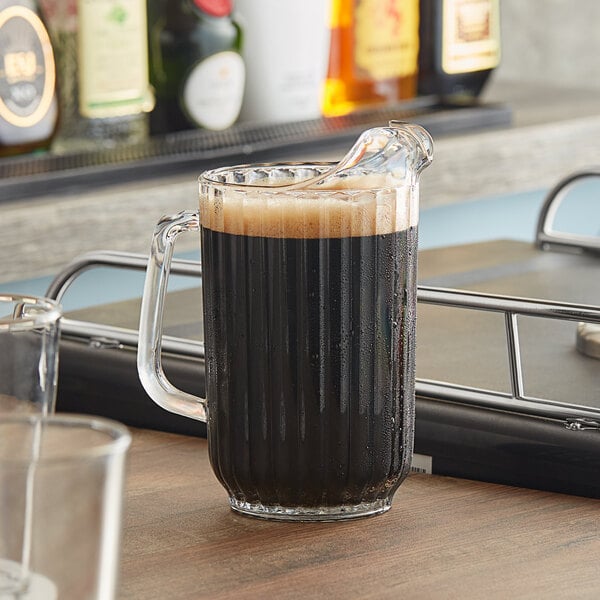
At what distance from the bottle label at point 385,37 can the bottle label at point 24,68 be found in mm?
461

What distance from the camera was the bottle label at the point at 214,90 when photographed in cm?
143

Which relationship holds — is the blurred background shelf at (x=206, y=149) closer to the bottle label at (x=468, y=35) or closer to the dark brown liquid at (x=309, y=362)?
the bottle label at (x=468, y=35)

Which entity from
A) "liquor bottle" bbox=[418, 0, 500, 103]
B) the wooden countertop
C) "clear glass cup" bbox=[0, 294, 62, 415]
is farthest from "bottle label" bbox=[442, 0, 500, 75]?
"clear glass cup" bbox=[0, 294, 62, 415]

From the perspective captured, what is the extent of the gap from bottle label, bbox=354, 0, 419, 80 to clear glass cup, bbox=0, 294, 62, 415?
4.00ft

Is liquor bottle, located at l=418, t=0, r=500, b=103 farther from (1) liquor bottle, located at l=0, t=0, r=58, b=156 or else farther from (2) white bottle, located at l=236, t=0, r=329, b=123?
(1) liquor bottle, located at l=0, t=0, r=58, b=156

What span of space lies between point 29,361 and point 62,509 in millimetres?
135

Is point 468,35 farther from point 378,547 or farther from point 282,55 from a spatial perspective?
point 378,547

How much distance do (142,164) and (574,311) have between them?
859mm

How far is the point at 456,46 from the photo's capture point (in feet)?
5.66

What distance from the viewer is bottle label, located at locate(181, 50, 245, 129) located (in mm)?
1428

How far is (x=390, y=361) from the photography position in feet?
1.68

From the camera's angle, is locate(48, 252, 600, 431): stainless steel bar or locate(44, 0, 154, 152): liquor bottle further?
locate(44, 0, 154, 152): liquor bottle

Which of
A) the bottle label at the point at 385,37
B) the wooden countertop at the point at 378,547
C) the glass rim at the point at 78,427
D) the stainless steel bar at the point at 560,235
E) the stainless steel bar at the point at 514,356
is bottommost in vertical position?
the wooden countertop at the point at 378,547

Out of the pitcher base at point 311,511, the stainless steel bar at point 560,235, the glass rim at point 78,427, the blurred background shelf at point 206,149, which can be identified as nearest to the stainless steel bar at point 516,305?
the pitcher base at point 311,511
